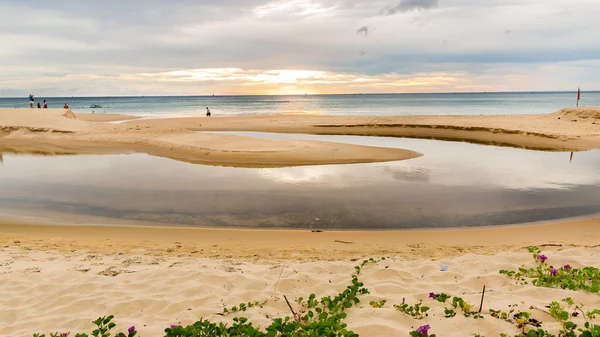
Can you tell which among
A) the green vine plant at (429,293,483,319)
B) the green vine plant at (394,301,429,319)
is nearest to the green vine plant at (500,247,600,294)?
the green vine plant at (429,293,483,319)

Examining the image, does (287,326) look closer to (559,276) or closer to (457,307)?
(457,307)

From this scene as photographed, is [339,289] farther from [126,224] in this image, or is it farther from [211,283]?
[126,224]

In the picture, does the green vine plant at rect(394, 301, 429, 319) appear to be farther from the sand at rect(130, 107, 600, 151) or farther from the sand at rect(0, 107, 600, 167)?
the sand at rect(130, 107, 600, 151)

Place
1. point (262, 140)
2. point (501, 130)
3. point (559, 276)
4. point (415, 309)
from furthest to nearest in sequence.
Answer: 1. point (501, 130)
2. point (262, 140)
3. point (559, 276)
4. point (415, 309)

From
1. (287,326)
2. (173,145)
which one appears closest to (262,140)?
(173,145)

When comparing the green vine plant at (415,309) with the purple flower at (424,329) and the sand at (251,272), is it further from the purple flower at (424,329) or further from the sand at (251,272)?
the purple flower at (424,329)

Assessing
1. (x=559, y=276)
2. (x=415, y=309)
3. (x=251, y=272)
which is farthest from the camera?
(x=251, y=272)

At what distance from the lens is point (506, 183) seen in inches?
572

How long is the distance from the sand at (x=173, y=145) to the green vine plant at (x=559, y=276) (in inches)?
532

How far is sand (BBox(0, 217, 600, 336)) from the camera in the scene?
16.1ft

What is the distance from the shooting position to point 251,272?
6605mm

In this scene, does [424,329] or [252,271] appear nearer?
[424,329]

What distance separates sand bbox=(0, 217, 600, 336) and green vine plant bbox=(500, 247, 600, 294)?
24 cm

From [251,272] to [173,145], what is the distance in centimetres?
1923
